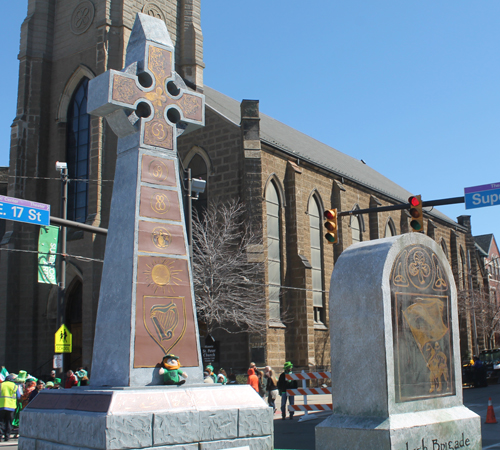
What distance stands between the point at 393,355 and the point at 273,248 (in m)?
23.6

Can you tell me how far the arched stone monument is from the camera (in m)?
5.41

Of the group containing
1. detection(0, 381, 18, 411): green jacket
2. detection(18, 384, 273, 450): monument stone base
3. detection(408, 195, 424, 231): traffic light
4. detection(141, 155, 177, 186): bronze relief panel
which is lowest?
detection(0, 381, 18, 411): green jacket

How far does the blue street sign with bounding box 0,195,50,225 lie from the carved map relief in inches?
363

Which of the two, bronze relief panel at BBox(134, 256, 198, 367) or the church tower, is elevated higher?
the church tower

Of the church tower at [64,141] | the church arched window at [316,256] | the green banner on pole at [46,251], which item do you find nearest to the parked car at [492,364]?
the church arched window at [316,256]

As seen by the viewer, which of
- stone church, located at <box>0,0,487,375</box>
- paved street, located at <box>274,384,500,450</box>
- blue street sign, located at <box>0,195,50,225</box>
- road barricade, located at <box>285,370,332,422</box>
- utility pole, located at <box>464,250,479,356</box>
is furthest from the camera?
utility pole, located at <box>464,250,479,356</box>

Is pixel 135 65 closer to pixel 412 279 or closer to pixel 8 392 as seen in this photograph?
pixel 412 279

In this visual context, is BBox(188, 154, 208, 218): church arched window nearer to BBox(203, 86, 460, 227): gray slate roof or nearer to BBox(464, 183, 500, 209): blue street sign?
BBox(203, 86, 460, 227): gray slate roof

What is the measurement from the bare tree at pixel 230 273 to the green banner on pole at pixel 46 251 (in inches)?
247

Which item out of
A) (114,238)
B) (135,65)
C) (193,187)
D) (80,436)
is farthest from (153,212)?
(193,187)

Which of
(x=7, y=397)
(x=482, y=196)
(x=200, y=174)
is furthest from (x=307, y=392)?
(x=200, y=174)

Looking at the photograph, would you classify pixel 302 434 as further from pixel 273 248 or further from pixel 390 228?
pixel 390 228

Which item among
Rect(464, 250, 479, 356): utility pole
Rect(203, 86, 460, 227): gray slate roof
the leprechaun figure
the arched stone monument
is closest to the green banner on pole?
Rect(203, 86, 460, 227): gray slate roof

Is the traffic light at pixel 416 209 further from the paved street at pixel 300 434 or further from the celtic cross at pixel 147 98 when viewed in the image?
the celtic cross at pixel 147 98
